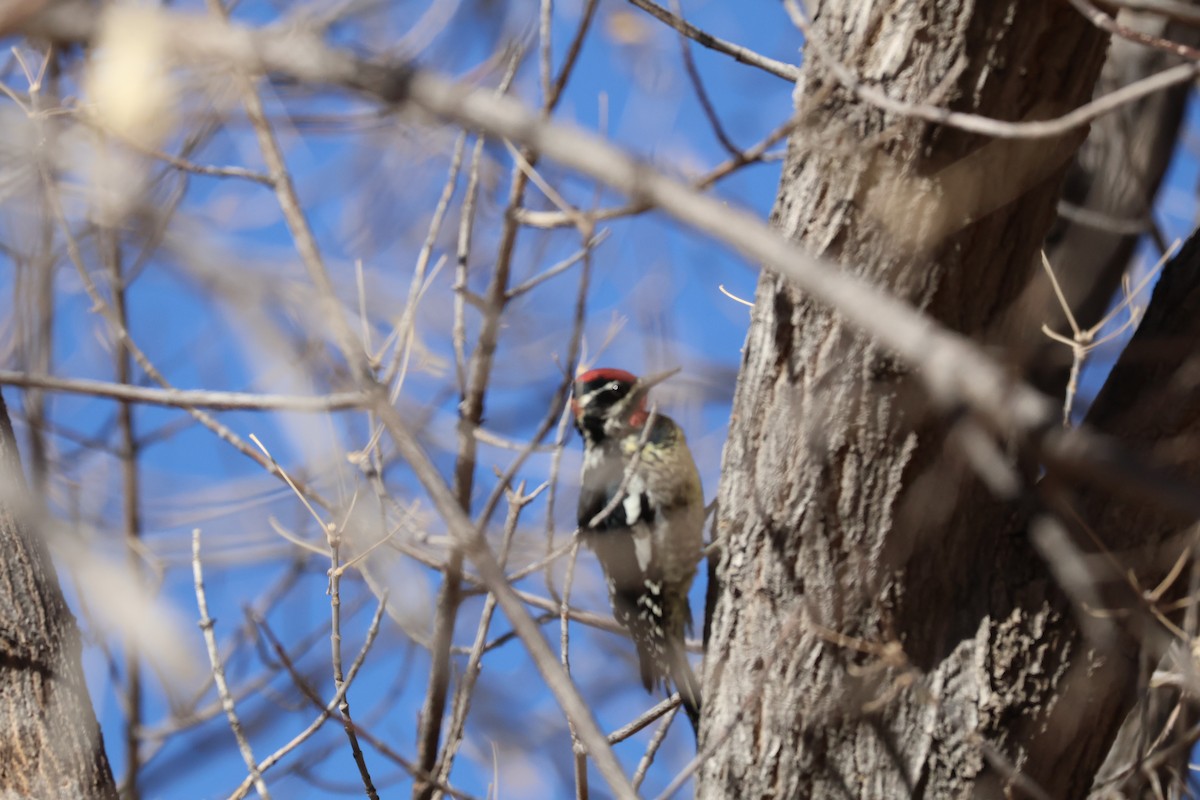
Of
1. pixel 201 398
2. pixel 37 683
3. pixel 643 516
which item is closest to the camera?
pixel 201 398

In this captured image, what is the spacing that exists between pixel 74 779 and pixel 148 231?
4.45ft

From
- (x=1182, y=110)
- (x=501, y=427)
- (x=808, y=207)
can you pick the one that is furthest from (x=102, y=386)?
(x=1182, y=110)

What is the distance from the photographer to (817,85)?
221cm

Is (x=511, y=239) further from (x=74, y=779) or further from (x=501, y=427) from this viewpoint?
(x=74, y=779)

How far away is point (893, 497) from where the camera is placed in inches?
93.0

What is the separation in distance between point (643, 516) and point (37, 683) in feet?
6.72

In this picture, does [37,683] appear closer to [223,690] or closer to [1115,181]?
[223,690]

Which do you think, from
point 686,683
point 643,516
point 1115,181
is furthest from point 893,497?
point 643,516

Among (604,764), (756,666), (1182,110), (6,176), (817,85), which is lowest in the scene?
(604,764)

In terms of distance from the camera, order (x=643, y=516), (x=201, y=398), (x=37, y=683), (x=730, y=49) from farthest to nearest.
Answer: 1. (x=643, y=516)
2. (x=730, y=49)
3. (x=37, y=683)
4. (x=201, y=398)

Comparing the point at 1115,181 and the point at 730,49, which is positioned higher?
the point at 730,49

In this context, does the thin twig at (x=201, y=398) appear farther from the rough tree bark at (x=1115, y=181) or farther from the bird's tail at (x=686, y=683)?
the rough tree bark at (x=1115, y=181)

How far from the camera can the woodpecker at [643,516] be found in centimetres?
385

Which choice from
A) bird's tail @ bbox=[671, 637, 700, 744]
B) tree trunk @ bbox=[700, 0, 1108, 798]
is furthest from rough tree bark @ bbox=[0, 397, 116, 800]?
bird's tail @ bbox=[671, 637, 700, 744]
